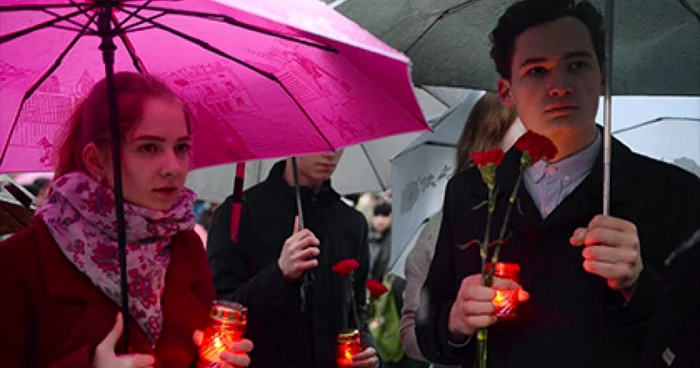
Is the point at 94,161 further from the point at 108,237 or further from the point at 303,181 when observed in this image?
the point at 303,181

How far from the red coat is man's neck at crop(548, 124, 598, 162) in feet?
4.10

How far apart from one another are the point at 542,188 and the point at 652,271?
1.39ft

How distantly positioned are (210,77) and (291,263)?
91cm

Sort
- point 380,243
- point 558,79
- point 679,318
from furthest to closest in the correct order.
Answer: point 380,243, point 558,79, point 679,318

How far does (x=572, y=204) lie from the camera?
2.54 metres

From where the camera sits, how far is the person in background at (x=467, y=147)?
11.7 ft

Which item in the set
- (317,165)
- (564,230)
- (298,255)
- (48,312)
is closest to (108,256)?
(48,312)

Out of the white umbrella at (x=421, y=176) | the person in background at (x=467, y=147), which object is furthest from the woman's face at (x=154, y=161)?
the white umbrella at (x=421, y=176)

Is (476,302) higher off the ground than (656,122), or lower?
lower

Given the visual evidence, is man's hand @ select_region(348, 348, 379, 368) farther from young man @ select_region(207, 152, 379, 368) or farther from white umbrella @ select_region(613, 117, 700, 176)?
white umbrella @ select_region(613, 117, 700, 176)

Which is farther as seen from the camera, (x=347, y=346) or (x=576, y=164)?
(x=347, y=346)

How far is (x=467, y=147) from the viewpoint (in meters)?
3.77

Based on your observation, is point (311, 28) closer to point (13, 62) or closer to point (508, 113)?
point (13, 62)

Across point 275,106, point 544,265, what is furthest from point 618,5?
point 275,106
